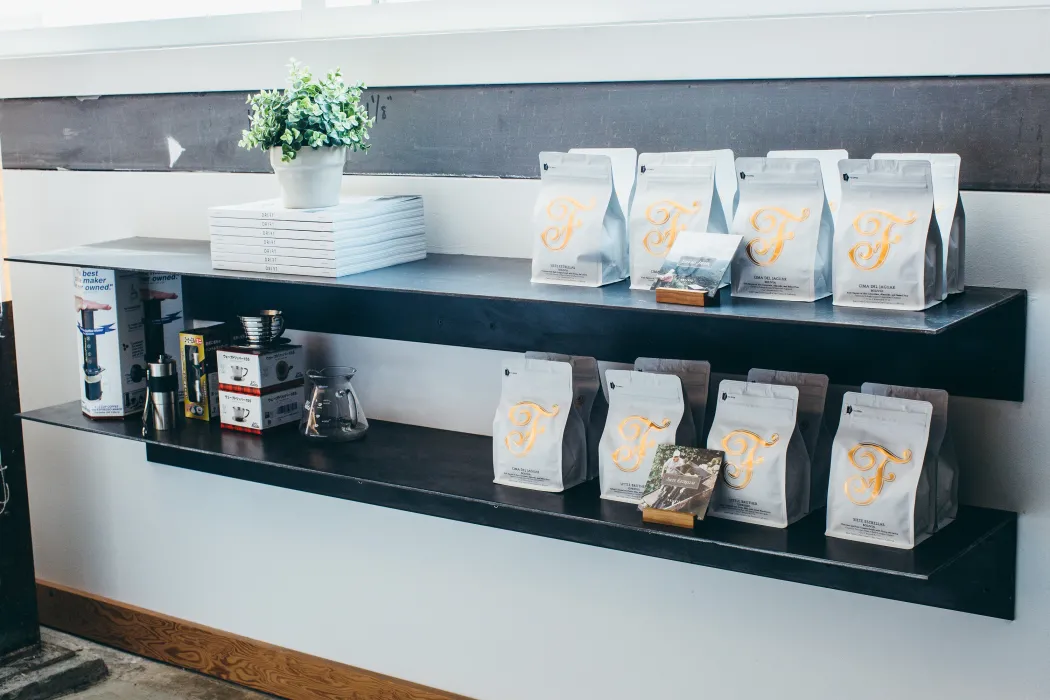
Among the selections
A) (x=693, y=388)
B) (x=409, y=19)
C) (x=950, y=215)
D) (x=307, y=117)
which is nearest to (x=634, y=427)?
(x=693, y=388)

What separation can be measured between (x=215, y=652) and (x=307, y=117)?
1433 mm

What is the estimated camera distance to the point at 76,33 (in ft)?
9.55

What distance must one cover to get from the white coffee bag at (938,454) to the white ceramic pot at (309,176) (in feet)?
3.44

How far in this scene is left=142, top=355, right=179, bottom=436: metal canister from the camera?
2.52 meters

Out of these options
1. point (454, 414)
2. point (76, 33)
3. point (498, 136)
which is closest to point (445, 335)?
point (454, 414)

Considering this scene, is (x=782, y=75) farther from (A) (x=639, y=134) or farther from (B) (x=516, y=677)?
(B) (x=516, y=677)

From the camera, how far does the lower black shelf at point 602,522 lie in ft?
5.69

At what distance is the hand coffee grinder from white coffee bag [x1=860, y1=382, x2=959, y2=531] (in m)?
1.66

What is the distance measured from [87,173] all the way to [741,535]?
1.94m

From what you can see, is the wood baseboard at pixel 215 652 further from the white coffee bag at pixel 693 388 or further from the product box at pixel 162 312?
the white coffee bag at pixel 693 388

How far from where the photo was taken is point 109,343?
8.54 ft

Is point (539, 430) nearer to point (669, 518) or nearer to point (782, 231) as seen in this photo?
point (669, 518)

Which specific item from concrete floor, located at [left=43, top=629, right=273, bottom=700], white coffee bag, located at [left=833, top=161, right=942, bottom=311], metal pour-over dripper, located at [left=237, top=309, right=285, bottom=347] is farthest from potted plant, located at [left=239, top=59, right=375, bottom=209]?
concrete floor, located at [left=43, top=629, right=273, bottom=700]

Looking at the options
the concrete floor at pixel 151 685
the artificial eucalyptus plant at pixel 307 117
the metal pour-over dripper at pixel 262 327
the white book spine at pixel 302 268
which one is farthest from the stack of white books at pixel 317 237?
the concrete floor at pixel 151 685
